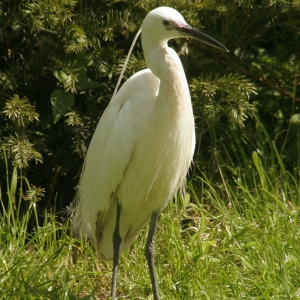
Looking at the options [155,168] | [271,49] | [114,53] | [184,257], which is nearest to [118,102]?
[155,168]

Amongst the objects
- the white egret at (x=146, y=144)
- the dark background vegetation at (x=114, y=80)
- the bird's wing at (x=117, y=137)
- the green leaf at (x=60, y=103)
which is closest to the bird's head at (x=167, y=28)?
the white egret at (x=146, y=144)

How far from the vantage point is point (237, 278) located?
3.06 meters

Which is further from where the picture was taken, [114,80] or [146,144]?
[114,80]

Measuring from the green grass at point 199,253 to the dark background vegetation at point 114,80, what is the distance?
24 cm

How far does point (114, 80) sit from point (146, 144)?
111 cm

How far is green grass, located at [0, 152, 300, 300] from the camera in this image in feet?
9.71

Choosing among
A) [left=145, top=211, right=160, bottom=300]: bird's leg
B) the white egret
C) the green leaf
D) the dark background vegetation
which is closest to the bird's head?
the white egret

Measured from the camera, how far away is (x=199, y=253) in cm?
328

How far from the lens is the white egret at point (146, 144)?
9.68ft

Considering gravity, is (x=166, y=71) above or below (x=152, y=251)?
above

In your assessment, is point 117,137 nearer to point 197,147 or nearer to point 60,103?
point 60,103

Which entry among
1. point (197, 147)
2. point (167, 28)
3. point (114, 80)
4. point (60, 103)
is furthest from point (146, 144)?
point (197, 147)

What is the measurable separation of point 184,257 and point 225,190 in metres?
0.72

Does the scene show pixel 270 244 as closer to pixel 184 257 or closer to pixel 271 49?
pixel 184 257
